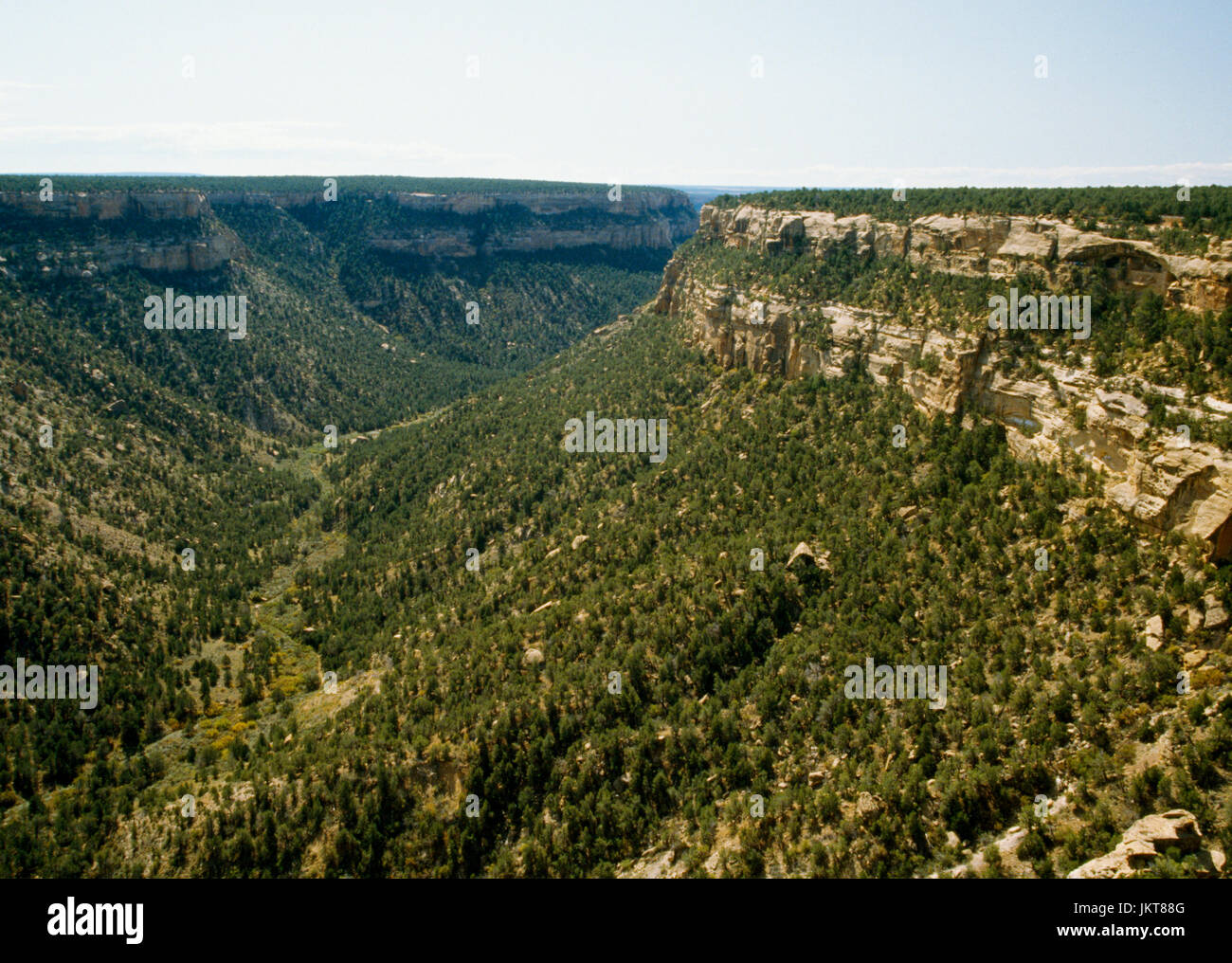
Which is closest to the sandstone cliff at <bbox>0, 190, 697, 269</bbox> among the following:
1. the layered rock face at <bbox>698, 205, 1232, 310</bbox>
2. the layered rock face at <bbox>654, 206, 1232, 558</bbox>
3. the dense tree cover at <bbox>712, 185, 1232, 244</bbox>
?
the layered rock face at <bbox>654, 206, 1232, 558</bbox>

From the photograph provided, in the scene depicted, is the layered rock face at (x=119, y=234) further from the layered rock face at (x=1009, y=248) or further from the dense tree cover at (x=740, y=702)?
the layered rock face at (x=1009, y=248)

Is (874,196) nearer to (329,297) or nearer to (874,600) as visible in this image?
(874,600)

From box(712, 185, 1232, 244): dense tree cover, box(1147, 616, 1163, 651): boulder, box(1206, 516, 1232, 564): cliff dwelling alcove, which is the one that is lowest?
box(1147, 616, 1163, 651): boulder

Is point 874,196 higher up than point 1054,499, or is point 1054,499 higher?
point 874,196

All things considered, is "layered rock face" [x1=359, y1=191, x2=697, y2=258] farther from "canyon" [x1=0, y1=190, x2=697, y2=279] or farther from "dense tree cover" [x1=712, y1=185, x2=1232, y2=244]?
"dense tree cover" [x1=712, y1=185, x2=1232, y2=244]

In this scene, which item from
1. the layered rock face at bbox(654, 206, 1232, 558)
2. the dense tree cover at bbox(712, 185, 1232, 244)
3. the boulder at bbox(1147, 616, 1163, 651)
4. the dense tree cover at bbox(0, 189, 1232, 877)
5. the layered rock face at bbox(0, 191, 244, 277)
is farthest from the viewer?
the layered rock face at bbox(0, 191, 244, 277)
